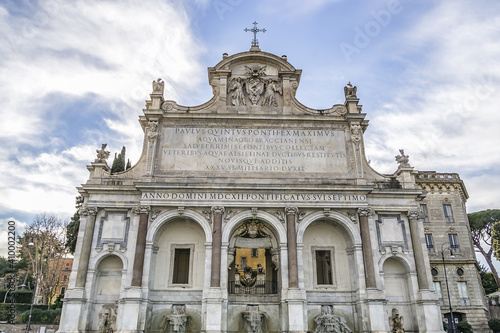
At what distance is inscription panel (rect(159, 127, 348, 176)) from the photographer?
24.6 meters

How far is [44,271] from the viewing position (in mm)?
45312

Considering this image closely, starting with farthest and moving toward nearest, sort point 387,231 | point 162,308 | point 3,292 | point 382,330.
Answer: point 3,292
point 387,231
point 162,308
point 382,330

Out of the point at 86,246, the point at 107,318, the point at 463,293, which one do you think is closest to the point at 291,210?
the point at 107,318

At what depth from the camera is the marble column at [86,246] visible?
21969 millimetres

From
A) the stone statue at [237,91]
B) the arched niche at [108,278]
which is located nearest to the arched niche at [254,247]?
the arched niche at [108,278]

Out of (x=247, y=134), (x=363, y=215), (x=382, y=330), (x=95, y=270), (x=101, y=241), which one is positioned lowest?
(x=382, y=330)

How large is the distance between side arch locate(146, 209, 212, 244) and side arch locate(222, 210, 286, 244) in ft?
3.18

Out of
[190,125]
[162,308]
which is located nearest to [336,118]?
[190,125]

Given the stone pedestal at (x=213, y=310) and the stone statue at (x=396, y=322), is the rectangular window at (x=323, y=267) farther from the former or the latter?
the stone pedestal at (x=213, y=310)

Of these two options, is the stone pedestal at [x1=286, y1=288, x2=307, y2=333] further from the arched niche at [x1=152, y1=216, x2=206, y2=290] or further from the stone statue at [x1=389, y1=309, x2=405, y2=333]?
the arched niche at [x1=152, y1=216, x2=206, y2=290]

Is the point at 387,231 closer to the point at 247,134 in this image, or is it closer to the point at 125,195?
the point at 247,134

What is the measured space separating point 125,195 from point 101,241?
117 inches

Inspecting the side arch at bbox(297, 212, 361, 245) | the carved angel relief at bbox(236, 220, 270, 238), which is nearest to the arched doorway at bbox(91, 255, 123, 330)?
the carved angel relief at bbox(236, 220, 270, 238)

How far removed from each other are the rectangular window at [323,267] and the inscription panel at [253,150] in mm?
5080
